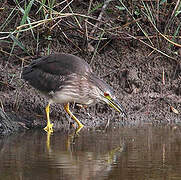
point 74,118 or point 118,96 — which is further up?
point 118,96

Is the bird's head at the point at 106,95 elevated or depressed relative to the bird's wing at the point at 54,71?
depressed

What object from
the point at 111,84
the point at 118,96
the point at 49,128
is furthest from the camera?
the point at 111,84

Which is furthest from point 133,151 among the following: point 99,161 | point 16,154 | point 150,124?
point 150,124

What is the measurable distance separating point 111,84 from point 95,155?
327cm

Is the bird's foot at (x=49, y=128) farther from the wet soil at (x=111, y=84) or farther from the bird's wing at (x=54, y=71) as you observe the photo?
the bird's wing at (x=54, y=71)

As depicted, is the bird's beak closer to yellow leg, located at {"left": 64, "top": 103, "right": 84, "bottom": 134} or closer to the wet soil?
the wet soil

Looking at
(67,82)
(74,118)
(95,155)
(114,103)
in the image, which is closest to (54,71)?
(67,82)

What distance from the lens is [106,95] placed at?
8.27 m

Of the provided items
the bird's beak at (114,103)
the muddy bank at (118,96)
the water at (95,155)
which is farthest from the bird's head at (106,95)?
the water at (95,155)

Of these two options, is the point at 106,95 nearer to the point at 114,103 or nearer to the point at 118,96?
the point at 114,103

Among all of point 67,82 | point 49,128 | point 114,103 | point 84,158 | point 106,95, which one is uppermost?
point 67,82

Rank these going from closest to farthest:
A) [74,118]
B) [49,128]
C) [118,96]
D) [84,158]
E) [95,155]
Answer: [84,158] → [95,155] → [49,128] → [74,118] → [118,96]

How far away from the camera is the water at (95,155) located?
529 centimetres

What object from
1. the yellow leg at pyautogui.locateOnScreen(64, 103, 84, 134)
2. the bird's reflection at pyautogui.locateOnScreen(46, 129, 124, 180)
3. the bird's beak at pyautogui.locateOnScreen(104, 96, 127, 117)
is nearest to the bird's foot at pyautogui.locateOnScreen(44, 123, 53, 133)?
the yellow leg at pyautogui.locateOnScreen(64, 103, 84, 134)
